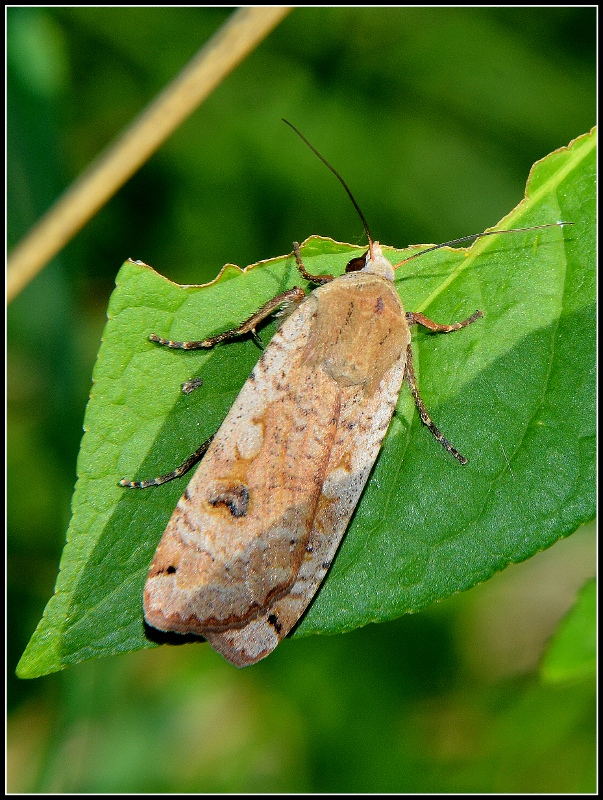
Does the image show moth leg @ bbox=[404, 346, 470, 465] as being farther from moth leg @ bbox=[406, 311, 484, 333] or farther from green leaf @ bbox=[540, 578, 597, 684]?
green leaf @ bbox=[540, 578, 597, 684]

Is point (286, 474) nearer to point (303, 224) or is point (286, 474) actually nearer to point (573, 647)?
point (573, 647)

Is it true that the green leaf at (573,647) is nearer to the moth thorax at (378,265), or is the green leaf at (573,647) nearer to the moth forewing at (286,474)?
the moth forewing at (286,474)

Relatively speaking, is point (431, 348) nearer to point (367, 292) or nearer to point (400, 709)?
point (367, 292)

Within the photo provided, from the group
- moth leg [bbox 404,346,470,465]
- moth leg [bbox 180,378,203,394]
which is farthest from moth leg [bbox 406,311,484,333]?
moth leg [bbox 180,378,203,394]

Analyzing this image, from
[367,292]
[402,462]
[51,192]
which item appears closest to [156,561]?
[402,462]

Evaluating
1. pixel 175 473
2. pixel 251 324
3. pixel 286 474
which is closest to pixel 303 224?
pixel 251 324
